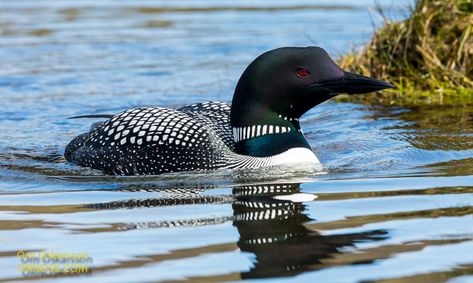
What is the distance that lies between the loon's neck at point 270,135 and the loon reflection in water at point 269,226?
44 cm

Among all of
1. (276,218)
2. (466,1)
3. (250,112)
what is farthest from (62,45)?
(276,218)

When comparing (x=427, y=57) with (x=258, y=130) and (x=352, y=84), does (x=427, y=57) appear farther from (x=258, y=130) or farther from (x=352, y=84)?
(x=258, y=130)

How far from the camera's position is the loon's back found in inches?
234

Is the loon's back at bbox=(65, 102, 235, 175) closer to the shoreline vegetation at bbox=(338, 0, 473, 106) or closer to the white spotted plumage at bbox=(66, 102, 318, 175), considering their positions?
the white spotted plumage at bbox=(66, 102, 318, 175)

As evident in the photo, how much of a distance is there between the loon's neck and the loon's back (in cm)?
17

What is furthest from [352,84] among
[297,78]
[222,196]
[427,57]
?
[427,57]

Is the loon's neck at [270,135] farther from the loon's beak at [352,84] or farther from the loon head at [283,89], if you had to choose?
the loon's beak at [352,84]

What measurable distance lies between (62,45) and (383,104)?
180 inches

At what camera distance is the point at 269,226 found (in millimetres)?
4484

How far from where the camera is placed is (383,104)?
8.23m

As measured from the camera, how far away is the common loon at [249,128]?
5766 mm

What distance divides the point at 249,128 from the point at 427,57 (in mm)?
2726

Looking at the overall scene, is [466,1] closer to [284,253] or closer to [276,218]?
[276,218]
